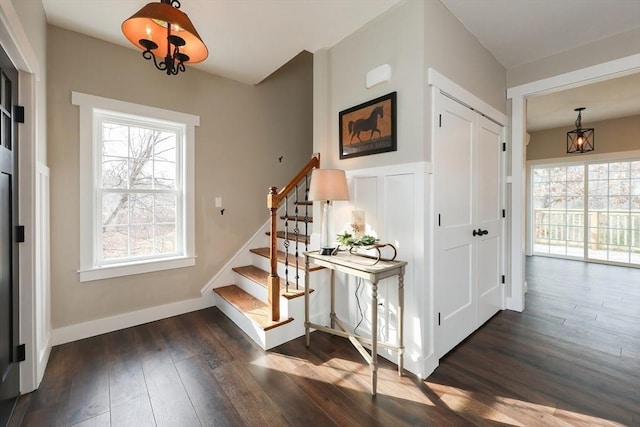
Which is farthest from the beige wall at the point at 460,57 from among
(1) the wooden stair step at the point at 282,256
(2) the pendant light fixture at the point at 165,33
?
(1) the wooden stair step at the point at 282,256

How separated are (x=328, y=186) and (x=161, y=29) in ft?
4.57

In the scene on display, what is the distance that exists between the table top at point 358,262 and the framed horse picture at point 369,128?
2.79ft

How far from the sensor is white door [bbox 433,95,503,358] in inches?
85.7

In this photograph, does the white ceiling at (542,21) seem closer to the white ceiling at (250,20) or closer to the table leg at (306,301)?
the white ceiling at (250,20)

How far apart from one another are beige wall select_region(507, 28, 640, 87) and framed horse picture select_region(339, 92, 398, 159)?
2030 millimetres

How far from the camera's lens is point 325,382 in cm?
192

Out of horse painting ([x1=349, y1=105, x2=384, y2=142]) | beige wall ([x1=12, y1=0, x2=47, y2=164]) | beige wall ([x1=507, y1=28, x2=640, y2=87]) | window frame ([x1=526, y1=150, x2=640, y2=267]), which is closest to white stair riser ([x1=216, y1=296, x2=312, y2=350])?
horse painting ([x1=349, y1=105, x2=384, y2=142])

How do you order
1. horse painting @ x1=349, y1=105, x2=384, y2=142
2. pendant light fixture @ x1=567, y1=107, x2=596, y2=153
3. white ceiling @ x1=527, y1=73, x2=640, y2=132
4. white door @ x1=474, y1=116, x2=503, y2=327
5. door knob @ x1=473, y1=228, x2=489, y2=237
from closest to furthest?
horse painting @ x1=349, y1=105, x2=384, y2=142, door knob @ x1=473, y1=228, x2=489, y2=237, white door @ x1=474, y1=116, x2=503, y2=327, white ceiling @ x1=527, y1=73, x2=640, y2=132, pendant light fixture @ x1=567, y1=107, x2=596, y2=153

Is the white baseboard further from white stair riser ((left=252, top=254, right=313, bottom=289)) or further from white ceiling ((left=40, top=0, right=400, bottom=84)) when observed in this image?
white ceiling ((left=40, top=0, right=400, bottom=84))

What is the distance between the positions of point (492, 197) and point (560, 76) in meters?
1.37

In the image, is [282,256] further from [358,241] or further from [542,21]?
[542,21]

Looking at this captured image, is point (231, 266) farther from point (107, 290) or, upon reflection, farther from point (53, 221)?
point (53, 221)

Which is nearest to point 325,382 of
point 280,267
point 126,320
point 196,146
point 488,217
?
point 280,267

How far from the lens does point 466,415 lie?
5.37 feet
